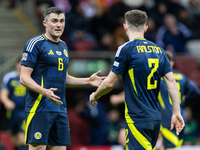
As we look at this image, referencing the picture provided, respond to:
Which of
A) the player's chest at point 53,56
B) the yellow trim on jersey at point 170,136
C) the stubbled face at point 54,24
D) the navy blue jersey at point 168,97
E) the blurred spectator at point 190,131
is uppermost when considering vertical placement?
the stubbled face at point 54,24

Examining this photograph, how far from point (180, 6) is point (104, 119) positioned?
5.55 m

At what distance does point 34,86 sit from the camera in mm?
5211

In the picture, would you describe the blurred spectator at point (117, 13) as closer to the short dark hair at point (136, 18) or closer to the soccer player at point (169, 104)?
the soccer player at point (169, 104)

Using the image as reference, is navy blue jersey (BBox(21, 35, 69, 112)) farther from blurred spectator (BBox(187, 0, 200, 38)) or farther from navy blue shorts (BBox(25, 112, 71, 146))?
blurred spectator (BBox(187, 0, 200, 38))

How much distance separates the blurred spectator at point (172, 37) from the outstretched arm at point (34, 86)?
8.00 m

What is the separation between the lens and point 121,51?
199 inches

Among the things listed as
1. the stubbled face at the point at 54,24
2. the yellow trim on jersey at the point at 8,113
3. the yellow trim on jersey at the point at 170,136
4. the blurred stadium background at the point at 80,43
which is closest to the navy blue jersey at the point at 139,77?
the stubbled face at the point at 54,24

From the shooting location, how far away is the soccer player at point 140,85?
16.5ft

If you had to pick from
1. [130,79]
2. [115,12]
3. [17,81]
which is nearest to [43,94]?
[130,79]

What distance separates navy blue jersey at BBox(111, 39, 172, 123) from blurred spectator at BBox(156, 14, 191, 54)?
7.76m

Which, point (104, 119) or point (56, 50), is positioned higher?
point (56, 50)

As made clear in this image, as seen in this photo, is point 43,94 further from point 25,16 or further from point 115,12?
point 25,16

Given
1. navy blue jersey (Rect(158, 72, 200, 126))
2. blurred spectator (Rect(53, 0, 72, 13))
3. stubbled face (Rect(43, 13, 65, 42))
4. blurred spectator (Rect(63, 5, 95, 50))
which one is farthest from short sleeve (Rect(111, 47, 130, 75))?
blurred spectator (Rect(53, 0, 72, 13))

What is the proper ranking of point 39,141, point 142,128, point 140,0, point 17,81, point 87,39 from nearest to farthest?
point 142,128, point 39,141, point 17,81, point 87,39, point 140,0
